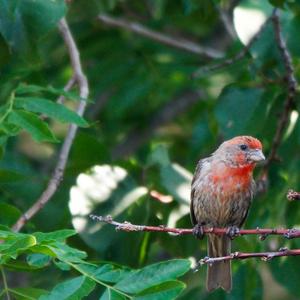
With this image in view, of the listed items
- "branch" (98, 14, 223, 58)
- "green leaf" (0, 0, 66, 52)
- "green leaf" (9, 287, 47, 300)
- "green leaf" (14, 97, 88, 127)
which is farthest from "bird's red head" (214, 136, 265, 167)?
"green leaf" (9, 287, 47, 300)

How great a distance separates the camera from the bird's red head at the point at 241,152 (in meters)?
8.24

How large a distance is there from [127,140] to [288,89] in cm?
360

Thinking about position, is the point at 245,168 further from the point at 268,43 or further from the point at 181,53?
the point at 181,53

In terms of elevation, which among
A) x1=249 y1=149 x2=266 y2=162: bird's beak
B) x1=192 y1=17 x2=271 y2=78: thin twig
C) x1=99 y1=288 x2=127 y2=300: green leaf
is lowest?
x1=249 y1=149 x2=266 y2=162: bird's beak

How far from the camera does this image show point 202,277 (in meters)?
11.0

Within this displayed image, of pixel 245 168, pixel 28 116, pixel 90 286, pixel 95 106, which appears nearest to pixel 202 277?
pixel 95 106

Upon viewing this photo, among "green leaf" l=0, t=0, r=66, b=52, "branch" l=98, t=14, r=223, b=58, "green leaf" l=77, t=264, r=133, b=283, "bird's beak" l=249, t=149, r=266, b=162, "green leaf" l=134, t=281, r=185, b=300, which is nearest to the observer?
"green leaf" l=134, t=281, r=185, b=300

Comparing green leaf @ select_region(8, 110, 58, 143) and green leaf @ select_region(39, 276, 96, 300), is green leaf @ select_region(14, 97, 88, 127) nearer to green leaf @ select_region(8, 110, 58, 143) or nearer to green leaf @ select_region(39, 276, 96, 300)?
green leaf @ select_region(8, 110, 58, 143)

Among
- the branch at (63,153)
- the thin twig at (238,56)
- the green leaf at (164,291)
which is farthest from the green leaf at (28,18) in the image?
the green leaf at (164,291)

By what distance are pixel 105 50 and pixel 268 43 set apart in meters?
2.39

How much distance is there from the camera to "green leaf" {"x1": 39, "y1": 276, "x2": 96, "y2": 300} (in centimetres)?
567

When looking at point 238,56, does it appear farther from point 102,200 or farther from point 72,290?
point 72,290

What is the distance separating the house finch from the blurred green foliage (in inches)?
4.7

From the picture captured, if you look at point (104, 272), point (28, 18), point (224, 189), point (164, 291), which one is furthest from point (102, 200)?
point (164, 291)
